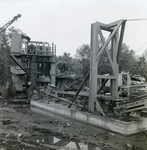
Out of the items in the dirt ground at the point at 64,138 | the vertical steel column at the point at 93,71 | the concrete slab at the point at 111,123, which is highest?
the vertical steel column at the point at 93,71

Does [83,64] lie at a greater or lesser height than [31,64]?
greater

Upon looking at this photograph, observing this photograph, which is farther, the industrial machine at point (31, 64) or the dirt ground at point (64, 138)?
the industrial machine at point (31, 64)

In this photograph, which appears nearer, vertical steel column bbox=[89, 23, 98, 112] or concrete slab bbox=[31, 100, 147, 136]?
concrete slab bbox=[31, 100, 147, 136]

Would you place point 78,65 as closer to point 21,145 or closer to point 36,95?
point 36,95

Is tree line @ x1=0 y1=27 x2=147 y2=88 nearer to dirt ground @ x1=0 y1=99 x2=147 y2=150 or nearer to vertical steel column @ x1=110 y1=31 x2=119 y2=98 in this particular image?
vertical steel column @ x1=110 y1=31 x2=119 y2=98

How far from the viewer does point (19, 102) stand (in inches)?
563

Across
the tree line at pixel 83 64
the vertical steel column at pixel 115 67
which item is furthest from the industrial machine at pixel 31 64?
the vertical steel column at pixel 115 67

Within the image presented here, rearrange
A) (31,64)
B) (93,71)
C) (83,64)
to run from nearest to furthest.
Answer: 1. (93,71)
2. (31,64)
3. (83,64)

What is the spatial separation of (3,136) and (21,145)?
1153 mm

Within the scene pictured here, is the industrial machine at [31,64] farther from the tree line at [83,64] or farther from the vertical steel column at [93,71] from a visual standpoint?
the vertical steel column at [93,71]

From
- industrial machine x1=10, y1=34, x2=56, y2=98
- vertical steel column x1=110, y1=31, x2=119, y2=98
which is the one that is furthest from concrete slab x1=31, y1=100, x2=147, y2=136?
industrial machine x1=10, y1=34, x2=56, y2=98

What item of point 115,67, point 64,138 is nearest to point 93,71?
point 115,67

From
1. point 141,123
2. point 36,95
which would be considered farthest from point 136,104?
point 36,95

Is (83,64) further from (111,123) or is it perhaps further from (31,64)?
(111,123)
